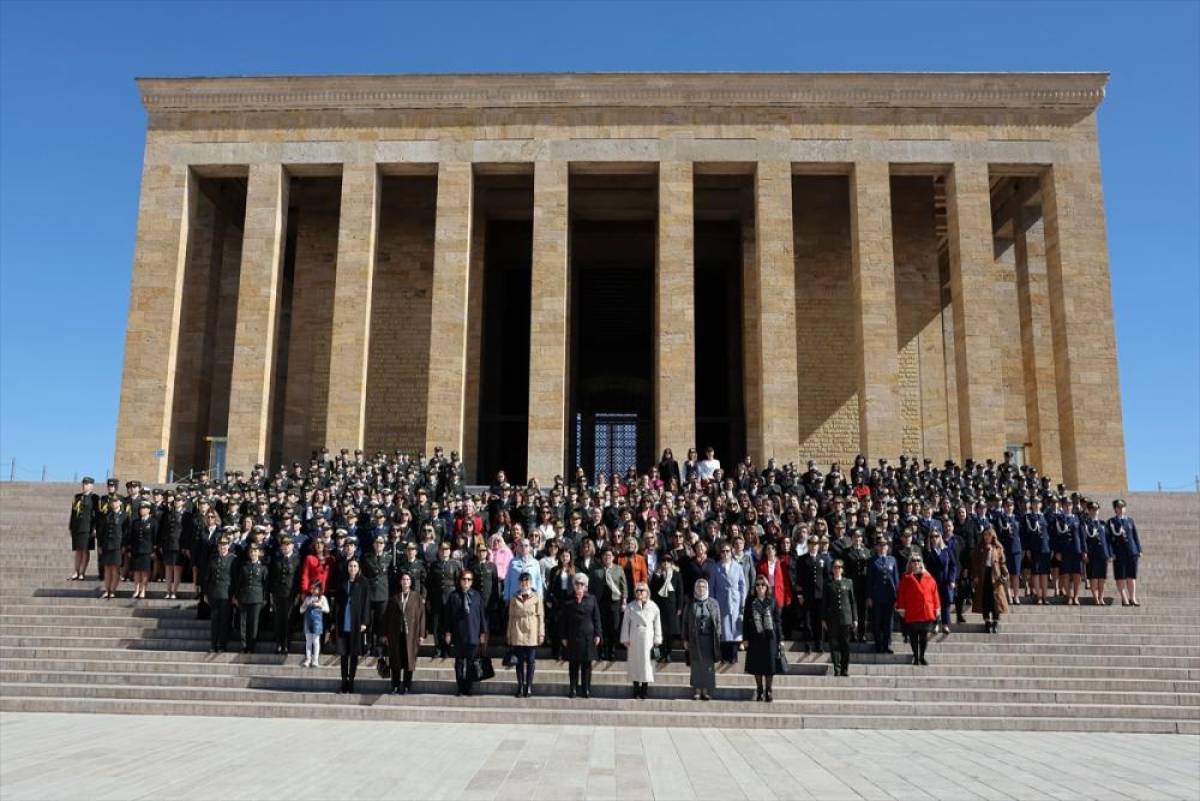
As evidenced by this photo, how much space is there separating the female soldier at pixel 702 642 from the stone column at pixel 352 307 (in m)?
14.7

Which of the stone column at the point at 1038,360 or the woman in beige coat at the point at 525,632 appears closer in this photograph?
the woman in beige coat at the point at 525,632

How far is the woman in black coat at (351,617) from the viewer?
10.7 m

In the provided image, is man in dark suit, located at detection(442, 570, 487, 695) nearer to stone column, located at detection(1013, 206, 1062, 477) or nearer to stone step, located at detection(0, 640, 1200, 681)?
stone step, located at detection(0, 640, 1200, 681)

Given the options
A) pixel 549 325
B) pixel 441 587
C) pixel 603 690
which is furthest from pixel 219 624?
pixel 549 325

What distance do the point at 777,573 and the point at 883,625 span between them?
57.9 inches

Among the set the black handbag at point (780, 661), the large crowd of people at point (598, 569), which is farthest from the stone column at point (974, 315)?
the black handbag at point (780, 661)

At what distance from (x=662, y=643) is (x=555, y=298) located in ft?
45.2

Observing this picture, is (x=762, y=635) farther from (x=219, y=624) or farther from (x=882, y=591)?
(x=219, y=624)

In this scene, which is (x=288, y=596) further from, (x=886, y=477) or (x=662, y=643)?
(x=886, y=477)

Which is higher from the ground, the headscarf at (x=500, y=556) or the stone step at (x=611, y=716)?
the headscarf at (x=500, y=556)

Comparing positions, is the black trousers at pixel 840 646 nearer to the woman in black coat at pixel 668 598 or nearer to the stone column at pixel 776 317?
the woman in black coat at pixel 668 598

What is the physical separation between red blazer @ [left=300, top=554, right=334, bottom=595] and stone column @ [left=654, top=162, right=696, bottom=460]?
12.3 m

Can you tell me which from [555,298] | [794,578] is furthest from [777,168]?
[794,578]

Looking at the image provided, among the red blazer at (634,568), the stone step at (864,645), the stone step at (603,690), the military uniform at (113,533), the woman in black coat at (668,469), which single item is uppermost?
the woman in black coat at (668,469)
